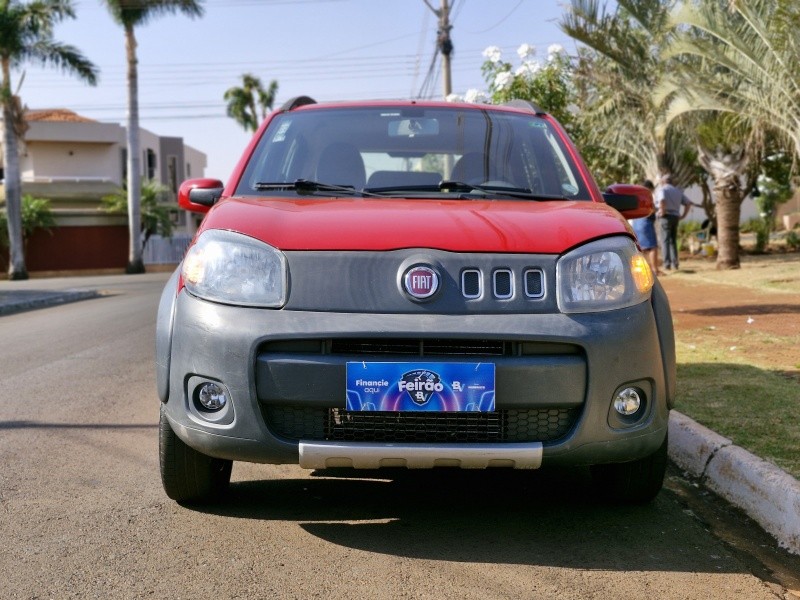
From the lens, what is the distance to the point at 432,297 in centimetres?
347

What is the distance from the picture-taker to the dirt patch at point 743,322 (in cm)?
789

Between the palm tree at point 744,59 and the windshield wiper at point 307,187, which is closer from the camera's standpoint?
the windshield wiper at point 307,187

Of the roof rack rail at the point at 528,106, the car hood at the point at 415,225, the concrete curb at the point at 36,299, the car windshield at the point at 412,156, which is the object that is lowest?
the concrete curb at the point at 36,299

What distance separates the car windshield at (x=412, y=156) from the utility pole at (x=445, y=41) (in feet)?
67.7

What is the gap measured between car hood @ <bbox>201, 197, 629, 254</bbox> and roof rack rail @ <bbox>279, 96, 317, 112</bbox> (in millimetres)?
1262

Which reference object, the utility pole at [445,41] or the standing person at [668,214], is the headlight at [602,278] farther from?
the utility pole at [445,41]

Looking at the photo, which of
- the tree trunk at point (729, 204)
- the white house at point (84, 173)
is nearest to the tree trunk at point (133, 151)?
the white house at point (84, 173)

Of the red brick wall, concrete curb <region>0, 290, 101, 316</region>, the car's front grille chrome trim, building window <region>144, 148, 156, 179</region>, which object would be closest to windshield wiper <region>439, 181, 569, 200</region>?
the car's front grille chrome trim

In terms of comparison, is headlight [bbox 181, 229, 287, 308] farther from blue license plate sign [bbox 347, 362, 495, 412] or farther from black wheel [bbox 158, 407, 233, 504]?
black wheel [bbox 158, 407, 233, 504]

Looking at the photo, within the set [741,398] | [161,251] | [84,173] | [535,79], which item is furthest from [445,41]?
[84,173]

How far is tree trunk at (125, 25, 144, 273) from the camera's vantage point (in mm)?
38594

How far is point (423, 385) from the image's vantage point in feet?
11.1

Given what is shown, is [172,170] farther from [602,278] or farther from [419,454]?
[419,454]

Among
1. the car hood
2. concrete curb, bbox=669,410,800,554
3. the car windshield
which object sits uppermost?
the car windshield
